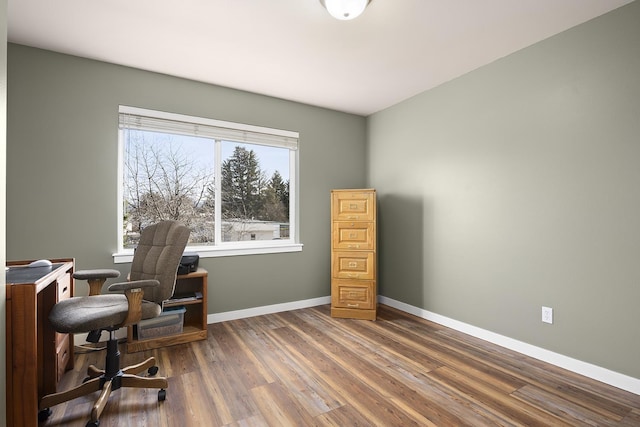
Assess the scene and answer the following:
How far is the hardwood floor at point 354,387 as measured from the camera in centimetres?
181

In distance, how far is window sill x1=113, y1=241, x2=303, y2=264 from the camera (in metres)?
2.92

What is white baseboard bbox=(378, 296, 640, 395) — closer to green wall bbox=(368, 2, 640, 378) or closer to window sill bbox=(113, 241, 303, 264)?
green wall bbox=(368, 2, 640, 378)


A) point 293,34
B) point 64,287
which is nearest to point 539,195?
point 293,34

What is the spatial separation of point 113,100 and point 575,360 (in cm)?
438

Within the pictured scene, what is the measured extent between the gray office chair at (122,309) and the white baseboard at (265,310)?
1127mm

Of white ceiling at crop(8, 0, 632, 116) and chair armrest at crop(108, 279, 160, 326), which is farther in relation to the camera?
white ceiling at crop(8, 0, 632, 116)

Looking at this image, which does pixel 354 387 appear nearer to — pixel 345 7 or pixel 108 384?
pixel 108 384

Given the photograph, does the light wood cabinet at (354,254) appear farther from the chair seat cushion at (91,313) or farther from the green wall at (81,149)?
the chair seat cushion at (91,313)

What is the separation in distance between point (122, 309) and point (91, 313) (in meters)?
0.15

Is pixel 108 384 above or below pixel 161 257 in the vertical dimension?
below

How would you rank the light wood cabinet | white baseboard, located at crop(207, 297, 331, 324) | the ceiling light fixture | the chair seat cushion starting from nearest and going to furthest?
the chair seat cushion → the ceiling light fixture → white baseboard, located at crop(207, 297, 331, 324) → the light wood cabinet

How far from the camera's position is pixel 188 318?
3.22 m

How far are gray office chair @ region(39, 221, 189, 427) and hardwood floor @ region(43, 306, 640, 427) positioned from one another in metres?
0.13

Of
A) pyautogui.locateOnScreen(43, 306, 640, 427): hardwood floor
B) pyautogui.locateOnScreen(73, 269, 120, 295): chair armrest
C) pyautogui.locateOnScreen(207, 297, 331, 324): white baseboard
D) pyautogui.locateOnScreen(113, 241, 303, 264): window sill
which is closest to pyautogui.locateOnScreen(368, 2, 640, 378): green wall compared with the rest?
pyautogui.locateOnScreen(43, 306, 640, 427): hardwood floor
